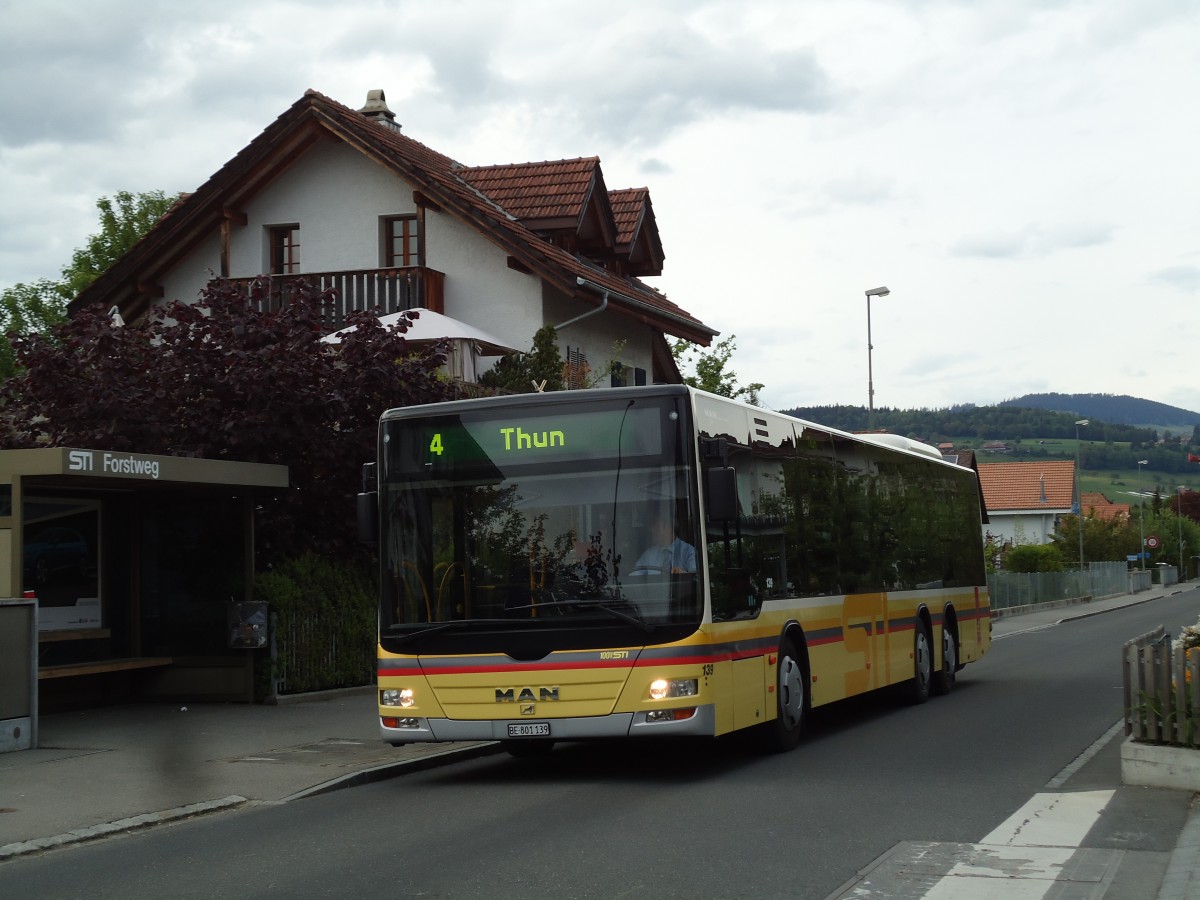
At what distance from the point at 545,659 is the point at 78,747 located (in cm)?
500

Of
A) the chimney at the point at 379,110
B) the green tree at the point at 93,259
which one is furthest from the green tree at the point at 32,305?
the chimney at the point at 379,110

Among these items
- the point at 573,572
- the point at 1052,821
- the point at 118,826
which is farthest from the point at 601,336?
the point at 1052,821

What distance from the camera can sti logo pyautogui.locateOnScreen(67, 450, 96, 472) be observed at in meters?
14.4

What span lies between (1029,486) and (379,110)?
8289cm

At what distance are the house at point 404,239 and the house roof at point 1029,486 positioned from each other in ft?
265

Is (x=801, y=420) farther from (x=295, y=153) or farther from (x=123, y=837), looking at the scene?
(x=295, y=153)

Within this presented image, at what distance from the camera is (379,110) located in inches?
1500

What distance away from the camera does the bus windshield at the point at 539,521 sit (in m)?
11.5

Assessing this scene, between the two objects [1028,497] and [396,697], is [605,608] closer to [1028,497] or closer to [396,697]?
[396,697]

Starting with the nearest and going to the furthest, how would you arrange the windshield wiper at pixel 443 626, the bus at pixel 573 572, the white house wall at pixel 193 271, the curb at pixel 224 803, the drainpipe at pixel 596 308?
1. the curb at pixel 224 803
2. the bus at pixel 573 572
3. the windshield wiper at pixel 443 626
4. the drainpipe at pixel 596 308
5. the white house wall at pixel 193 271

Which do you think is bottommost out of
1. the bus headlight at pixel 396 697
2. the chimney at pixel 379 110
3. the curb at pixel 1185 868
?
the curb at pixel 1185 868

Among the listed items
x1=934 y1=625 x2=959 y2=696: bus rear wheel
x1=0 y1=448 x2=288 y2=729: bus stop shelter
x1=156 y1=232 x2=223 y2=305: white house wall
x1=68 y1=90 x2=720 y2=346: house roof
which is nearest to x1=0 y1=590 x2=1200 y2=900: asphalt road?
x1=934 y1=625 x2=959 y2=696: bus rear wheel

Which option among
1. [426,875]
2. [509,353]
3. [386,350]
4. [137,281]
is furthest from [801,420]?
[137,281]

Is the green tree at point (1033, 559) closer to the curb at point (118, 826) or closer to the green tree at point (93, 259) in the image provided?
the green tree at point (93, 259)
